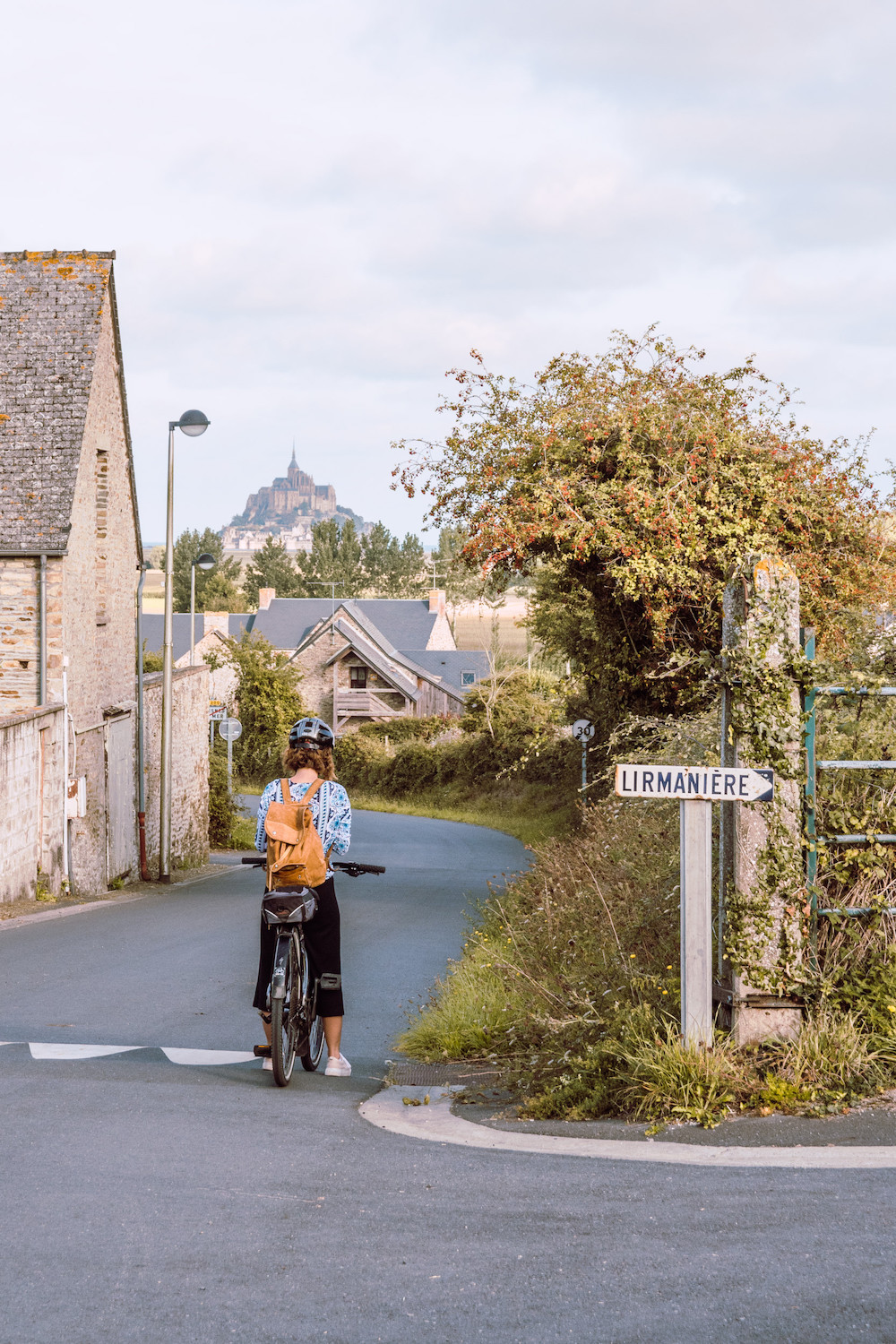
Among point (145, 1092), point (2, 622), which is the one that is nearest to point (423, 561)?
point (2, 622)

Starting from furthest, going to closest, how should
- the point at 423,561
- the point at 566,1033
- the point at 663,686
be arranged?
the point at 423,561
the point at 663,686
the point at 566,1033

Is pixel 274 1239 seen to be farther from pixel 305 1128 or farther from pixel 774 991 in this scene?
pixel 774 991

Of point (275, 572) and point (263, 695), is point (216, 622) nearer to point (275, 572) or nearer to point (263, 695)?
point (275, 572)

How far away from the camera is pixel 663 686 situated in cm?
1557

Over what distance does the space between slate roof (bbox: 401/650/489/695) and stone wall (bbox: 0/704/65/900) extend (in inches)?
2056

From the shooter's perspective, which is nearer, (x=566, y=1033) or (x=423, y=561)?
(x=566, y=1033)

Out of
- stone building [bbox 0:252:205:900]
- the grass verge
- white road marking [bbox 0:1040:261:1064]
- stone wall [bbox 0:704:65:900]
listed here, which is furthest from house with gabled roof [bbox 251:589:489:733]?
the grass verge

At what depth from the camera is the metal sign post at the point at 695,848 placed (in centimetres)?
554

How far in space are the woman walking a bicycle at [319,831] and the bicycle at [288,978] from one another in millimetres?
78

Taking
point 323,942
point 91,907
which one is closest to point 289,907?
point 323,942

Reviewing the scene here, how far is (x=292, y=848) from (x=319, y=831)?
0.79ft

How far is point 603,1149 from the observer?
4.98m

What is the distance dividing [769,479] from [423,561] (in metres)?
104

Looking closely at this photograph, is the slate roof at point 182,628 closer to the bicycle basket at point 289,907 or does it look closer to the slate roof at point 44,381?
the slate roof at point 44,381
